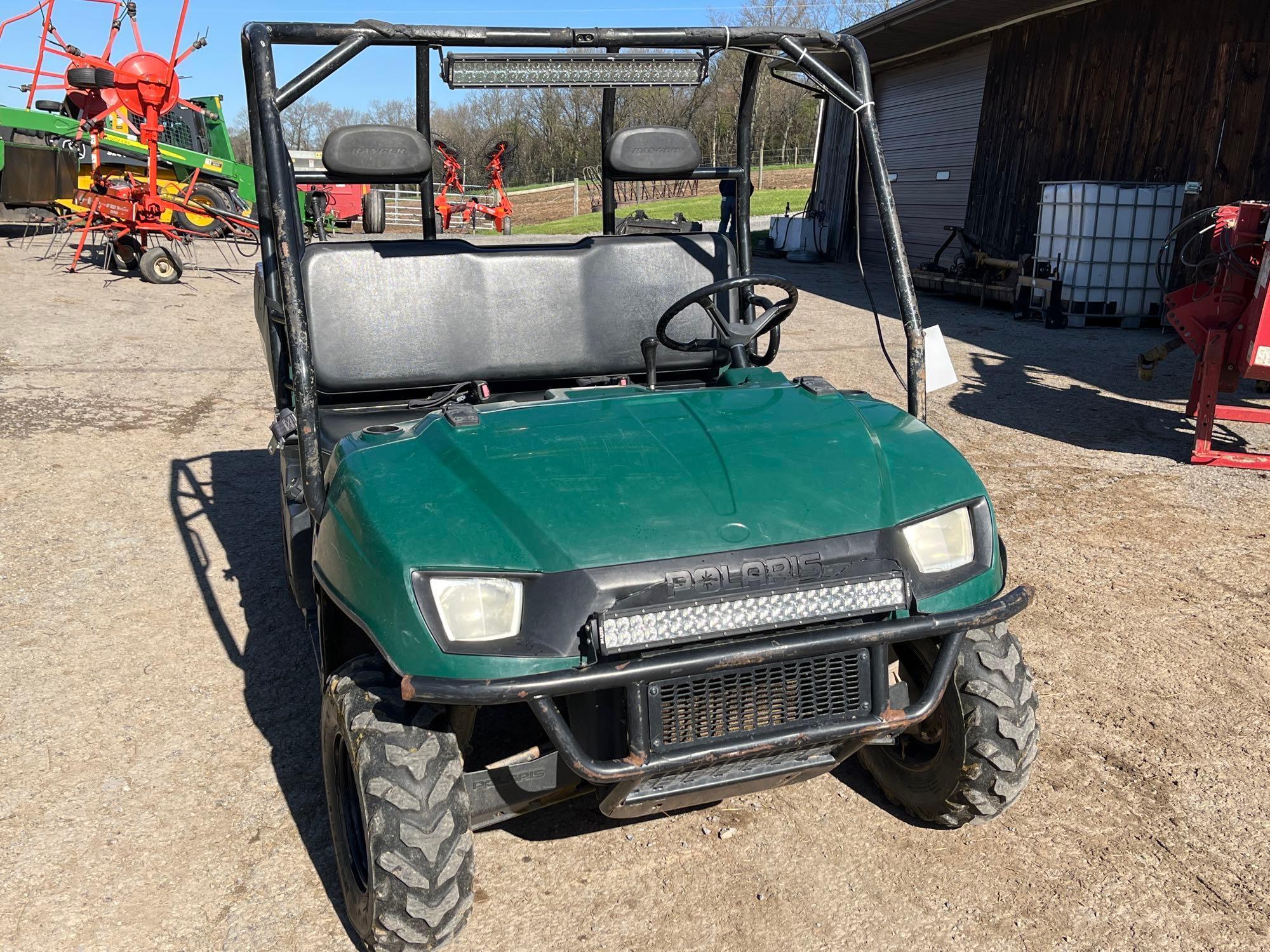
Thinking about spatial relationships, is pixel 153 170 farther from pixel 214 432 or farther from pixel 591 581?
pixel 591 581

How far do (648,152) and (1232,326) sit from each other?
13.7 ft

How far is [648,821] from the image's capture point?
2.76 m

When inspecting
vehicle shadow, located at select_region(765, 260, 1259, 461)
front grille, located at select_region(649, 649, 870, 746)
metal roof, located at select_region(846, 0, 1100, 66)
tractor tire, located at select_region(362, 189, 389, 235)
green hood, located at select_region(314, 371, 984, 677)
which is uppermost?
metal roof, located at select_region(846, 0, 1100, 66)

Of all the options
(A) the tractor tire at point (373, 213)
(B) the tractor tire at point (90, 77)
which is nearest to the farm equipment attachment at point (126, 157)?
(B) the tractor tire at point (90, 77)

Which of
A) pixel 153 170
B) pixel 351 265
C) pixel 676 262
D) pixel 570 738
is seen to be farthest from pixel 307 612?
pixel 153 170

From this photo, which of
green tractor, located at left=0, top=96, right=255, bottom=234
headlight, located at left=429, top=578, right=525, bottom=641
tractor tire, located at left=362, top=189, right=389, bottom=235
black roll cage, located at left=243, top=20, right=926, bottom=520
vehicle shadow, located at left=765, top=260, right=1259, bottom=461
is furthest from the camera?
green tractor, located at left=0, top=96, right=255, bottom=234

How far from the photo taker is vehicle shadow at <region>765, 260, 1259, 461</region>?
655 cm

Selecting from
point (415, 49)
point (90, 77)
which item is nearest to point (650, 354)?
point (415, 49)

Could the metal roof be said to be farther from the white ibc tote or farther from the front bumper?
the front bumper

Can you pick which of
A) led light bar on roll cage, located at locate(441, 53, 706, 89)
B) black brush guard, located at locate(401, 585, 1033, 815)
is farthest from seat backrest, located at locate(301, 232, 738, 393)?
black brush guard, located at locate(401, 585, 1033, 815)

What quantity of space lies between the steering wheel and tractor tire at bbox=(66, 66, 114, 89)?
10694 mm

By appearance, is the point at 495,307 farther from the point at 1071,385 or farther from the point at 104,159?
the point at 104,159

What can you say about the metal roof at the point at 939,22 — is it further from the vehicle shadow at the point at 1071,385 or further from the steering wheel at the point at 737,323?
the steering wheel at the point at 737,323

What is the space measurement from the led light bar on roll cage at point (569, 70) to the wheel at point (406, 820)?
168cm
